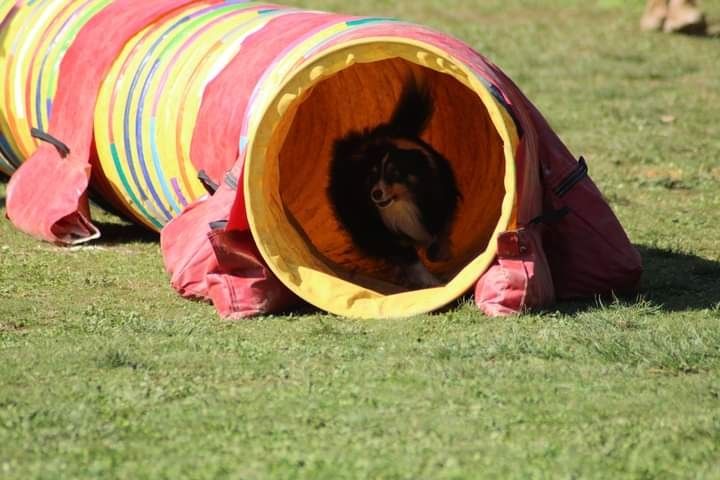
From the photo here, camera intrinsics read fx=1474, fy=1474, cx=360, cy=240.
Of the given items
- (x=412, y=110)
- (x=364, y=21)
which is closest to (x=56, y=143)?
(x=412, y=110)

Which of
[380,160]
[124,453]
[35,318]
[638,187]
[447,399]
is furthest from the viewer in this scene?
[638,187]

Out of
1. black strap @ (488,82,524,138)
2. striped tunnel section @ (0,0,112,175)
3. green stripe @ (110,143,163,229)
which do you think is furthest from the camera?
striped tunnel section @ (0,0,112,175)

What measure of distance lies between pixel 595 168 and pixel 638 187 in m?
0.71

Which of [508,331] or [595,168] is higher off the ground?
[508,331]

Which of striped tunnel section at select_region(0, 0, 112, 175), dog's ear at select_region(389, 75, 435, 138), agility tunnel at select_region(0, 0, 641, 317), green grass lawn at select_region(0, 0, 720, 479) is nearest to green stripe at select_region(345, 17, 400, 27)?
agility tunnel at select_region(0, 0, 641, 317)

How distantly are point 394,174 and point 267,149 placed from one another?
3.55 ft

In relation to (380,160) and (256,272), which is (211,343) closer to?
(256,272)

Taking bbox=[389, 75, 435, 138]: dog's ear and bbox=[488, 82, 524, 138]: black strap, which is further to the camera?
bbox=[389, 75, 435, 138]: dog's ear

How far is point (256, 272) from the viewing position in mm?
6824

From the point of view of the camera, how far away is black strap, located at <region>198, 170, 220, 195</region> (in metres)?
7.49

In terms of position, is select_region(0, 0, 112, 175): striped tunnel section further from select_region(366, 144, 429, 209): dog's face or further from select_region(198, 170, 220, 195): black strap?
select_region(366, 144, 429, 209): dog's face

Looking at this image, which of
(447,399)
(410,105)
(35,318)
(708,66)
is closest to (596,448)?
(447,399)

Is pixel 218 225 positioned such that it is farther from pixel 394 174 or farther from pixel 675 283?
pixel 675 283

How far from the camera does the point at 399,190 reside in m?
7.77
